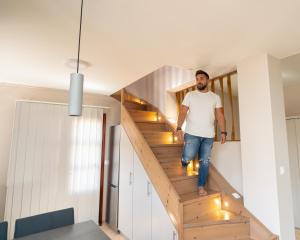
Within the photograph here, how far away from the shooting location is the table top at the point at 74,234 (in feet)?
4.88

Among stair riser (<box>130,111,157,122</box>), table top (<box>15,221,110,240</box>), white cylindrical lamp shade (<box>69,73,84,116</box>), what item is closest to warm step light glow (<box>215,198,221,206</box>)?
table top (<box>15,221,110,240</box>)

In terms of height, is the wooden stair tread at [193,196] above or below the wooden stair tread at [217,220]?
above

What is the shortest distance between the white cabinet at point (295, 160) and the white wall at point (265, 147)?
228 centimetres

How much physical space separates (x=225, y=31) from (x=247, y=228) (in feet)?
6.33

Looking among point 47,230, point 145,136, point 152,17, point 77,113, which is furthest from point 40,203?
point 152,17

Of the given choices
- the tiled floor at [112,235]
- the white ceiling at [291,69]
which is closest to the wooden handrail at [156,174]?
the tiled floor at [112,235]

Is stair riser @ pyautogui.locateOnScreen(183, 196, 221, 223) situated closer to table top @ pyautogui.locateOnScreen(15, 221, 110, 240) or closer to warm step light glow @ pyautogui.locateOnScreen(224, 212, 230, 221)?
warm step light glow @ pyautogui.locateOnScreen(224, 212, 230, 221)

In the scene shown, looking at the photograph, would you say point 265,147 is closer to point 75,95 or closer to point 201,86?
point 201,86

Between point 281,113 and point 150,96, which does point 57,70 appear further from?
point 281,113

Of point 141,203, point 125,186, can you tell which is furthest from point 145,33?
point 125,186

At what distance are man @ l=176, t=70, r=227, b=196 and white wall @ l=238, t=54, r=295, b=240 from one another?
0.99ft

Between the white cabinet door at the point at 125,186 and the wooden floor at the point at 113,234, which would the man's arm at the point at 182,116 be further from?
the wooden floor at the point at 113,234

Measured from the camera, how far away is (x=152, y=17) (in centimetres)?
149

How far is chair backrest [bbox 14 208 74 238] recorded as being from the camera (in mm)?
1574
